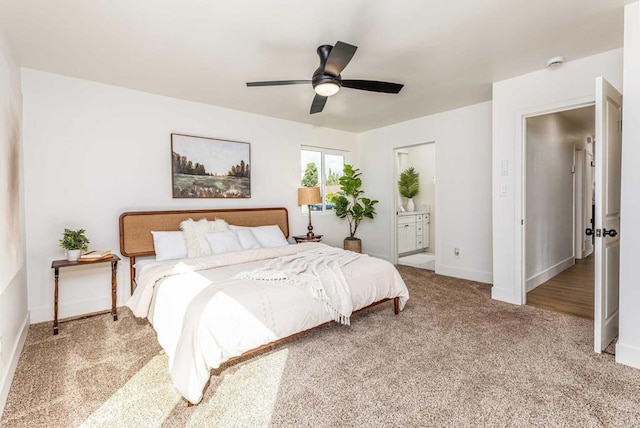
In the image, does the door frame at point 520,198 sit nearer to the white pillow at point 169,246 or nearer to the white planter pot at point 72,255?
the white pillow at point 169,246

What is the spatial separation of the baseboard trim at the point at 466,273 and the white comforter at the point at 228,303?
6.43 feet

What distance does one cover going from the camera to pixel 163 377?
2.13 m

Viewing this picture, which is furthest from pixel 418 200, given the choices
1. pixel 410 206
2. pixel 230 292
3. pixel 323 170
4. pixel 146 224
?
pixel 230 292

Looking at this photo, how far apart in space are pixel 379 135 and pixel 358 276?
3.63 m

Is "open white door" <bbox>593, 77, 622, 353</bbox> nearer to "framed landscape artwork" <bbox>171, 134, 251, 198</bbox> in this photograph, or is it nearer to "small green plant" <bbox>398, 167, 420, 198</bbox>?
"framed landscape artwork" <bbox>171, 134, 251, 198</bbox>

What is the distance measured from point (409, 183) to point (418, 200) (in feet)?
1.86

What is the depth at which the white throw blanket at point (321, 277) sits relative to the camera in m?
2.50

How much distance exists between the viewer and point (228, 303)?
2039 millimetres

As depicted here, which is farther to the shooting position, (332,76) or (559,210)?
(559,210)

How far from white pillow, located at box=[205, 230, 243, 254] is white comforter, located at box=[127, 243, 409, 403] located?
0.42 m

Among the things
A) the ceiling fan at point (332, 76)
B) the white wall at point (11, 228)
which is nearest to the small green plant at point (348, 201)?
the ceiling fan at point (332, 76)

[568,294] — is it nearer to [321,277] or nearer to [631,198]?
[631,198]

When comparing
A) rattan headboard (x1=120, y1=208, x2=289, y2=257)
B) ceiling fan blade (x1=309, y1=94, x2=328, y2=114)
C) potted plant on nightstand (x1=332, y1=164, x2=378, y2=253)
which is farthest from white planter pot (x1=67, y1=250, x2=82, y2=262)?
potted plant on nightstand (x1=332, y1=164, x2=378, y2=253)

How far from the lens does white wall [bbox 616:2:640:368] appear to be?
7.12ft
